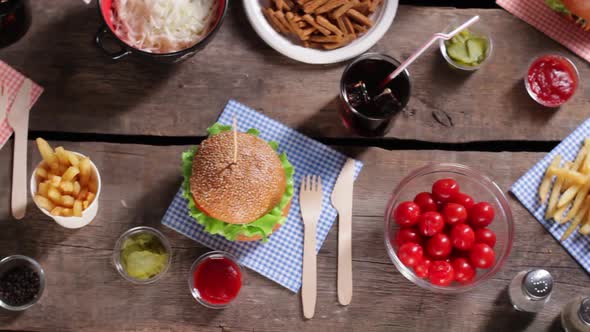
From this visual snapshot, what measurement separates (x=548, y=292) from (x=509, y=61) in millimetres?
725

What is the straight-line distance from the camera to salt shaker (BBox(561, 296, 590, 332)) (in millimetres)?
1804

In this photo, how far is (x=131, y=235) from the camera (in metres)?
1.91

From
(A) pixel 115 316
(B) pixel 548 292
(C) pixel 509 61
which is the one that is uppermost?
A: (C) pixel 509 61

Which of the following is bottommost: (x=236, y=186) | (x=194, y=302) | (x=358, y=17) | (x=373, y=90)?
(x=194, y=302)

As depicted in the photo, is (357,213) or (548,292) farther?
(357,213)

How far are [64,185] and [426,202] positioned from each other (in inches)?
39.7

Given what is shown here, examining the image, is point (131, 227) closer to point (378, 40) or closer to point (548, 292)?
point (378, 40)

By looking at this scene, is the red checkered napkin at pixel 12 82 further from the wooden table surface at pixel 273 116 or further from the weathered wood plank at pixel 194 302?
the weathered wood plank at pixel 194 302

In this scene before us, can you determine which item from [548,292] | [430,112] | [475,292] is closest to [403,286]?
[475,292]

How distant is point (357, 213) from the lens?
1966mm

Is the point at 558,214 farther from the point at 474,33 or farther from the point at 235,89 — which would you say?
the point at 235,89

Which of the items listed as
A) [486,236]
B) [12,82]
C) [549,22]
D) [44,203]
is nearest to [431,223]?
[486,236]

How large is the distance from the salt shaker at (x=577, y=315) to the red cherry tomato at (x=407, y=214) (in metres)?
0.52

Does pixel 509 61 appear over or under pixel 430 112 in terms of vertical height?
over
